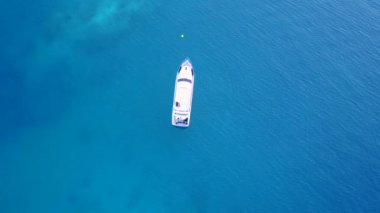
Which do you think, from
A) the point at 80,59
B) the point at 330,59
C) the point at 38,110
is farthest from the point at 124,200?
the point at 330,59

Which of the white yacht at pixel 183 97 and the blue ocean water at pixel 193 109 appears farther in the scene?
the white yacht at pixel 183 97

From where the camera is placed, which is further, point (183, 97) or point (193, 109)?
point (193, 109)

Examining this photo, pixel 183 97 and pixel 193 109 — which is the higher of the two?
pixel 183 97

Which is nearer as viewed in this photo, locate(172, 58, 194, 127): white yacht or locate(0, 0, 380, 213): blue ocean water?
locate(0, 0, 380, 213): blue ocean water
